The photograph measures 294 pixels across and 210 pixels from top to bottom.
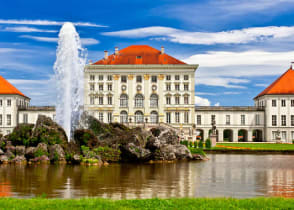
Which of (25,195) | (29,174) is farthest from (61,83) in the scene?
(25,195)

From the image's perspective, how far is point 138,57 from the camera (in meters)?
75.6

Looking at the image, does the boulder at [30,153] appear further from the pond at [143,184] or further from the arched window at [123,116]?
the arched window at [123,116]

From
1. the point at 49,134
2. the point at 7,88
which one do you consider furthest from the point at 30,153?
the point at 7,88

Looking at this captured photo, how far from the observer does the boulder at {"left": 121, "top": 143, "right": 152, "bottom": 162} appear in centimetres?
2630

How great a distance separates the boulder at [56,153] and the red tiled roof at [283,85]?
55.4 meters

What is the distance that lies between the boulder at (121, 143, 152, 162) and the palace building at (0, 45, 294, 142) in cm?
4538

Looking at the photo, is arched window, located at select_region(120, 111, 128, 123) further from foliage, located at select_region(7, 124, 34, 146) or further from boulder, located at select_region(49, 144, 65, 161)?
boulder, located at select_region(49, 144, 65, 161)

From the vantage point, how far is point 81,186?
48.7 ft

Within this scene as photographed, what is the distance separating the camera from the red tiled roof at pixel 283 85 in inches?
2842

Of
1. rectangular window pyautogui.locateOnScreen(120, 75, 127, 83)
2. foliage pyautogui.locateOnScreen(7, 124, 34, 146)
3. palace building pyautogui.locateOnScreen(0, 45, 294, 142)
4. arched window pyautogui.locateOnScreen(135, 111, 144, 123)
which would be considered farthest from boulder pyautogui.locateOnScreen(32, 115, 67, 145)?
rectangular window pyautogui.locateOnScreen(120, 75, 127, 83)

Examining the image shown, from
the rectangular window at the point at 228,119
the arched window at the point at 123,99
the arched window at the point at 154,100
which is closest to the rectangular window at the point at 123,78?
the arched window at the point at 123,99

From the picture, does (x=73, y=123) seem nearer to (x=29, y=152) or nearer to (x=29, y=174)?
(x=29, y=152)

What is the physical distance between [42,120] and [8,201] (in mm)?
17746

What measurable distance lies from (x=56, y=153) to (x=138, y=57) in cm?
5209
